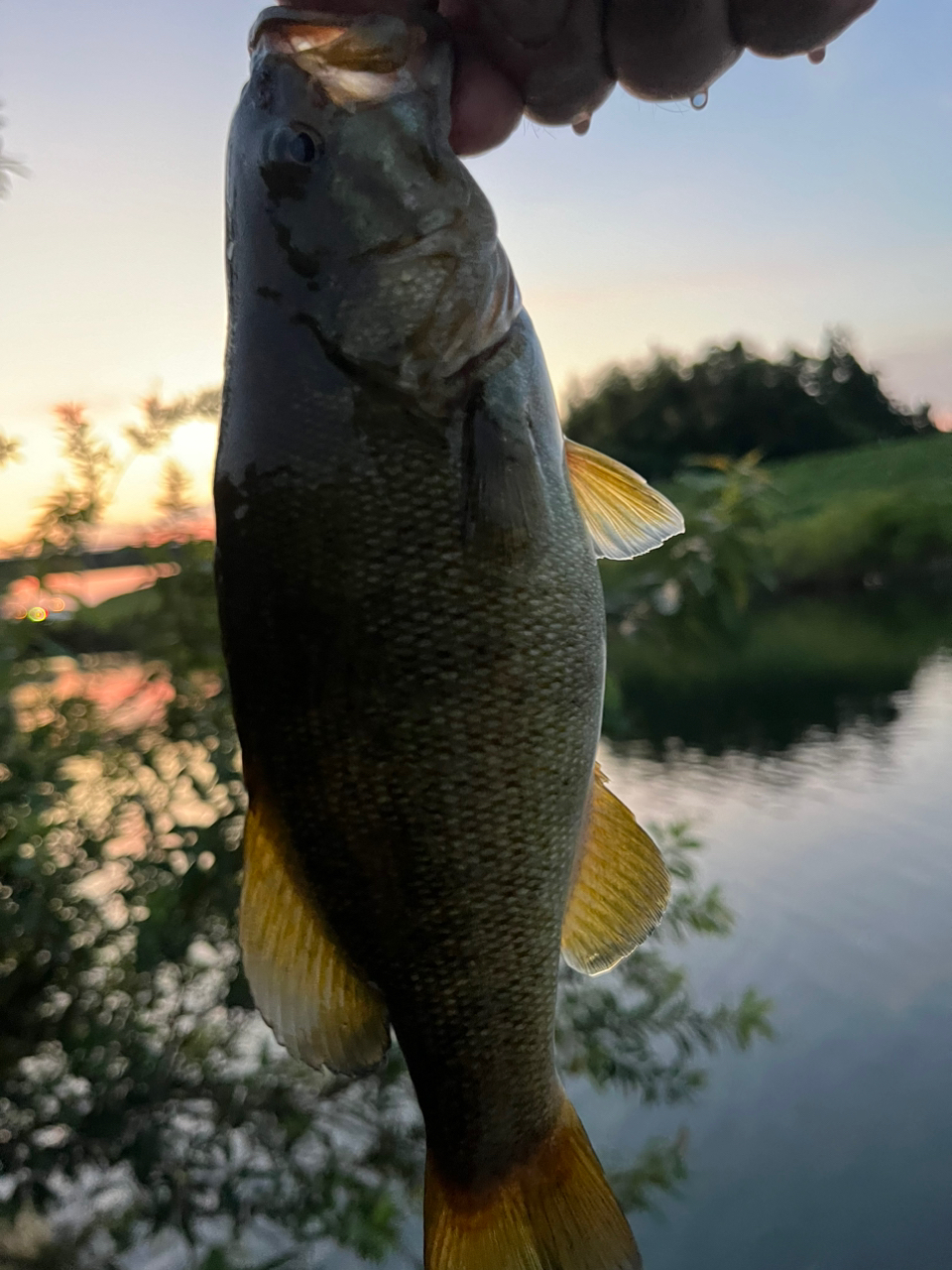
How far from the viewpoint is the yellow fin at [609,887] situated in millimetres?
1242

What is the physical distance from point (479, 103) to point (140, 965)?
2.37 metres

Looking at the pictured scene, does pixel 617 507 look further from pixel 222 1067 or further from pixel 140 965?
pixel 222 1067

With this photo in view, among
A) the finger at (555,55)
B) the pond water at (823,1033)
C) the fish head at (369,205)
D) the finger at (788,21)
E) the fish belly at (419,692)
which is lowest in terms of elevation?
the pond water at (823,1033)

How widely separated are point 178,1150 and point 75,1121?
1.72ft

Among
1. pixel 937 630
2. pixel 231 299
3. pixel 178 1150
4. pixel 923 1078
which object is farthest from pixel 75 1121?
pixel 937 630

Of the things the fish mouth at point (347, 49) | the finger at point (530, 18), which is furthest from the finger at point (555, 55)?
the fish mouth at point (347, 49)

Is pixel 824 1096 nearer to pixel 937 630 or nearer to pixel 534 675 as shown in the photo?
pixel 534 675

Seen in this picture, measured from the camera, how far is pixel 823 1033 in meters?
6.71

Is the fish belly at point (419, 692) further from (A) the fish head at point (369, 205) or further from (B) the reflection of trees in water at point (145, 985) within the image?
(B) the reflection of trees in water at point (145, 985)

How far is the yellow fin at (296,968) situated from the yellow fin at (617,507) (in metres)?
0.58

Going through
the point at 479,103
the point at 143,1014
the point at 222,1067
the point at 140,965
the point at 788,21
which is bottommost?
the point at 222,1067

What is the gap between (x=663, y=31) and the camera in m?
1.21

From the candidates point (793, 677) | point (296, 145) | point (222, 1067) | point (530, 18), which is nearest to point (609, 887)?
point (296, 145)

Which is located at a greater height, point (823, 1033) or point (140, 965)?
point (140, 965)
